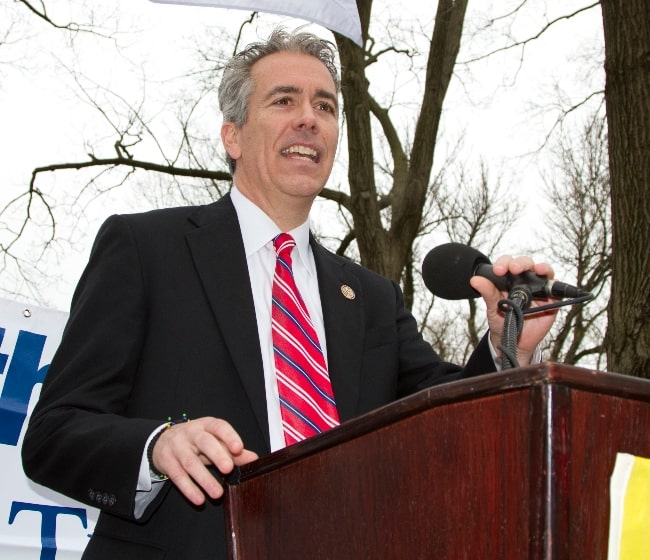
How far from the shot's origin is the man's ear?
3.25 m

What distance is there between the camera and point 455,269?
2100 millimetres

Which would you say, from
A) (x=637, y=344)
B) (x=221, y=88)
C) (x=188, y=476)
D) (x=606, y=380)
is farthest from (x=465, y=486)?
(x=637, y=344)

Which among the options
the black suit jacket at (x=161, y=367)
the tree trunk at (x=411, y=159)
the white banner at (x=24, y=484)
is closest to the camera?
the black suit jacket at (x=161, y=367)

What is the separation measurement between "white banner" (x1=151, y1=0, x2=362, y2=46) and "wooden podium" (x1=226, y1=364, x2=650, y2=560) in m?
3.08

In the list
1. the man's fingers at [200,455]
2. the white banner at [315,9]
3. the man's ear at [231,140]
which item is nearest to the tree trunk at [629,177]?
the white banner at [315,9]

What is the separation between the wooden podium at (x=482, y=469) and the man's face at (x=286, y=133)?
1.70 metres

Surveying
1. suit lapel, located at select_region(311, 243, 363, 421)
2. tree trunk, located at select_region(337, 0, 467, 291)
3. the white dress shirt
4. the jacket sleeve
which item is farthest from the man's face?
tree trunk, located at select_region(337, 0, 467, 291)

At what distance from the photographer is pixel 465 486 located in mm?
1214

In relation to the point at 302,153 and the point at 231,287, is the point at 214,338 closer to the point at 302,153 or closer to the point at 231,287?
the point at 231,287

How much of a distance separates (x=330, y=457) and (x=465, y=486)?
27cm

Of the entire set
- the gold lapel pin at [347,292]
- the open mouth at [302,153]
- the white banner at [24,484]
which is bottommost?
the white banner at [24,484]

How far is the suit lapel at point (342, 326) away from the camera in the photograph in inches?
99.6

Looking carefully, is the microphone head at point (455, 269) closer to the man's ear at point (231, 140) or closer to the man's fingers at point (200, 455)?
the man's fingers at point (200, 455)

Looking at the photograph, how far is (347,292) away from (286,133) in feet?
2.02
